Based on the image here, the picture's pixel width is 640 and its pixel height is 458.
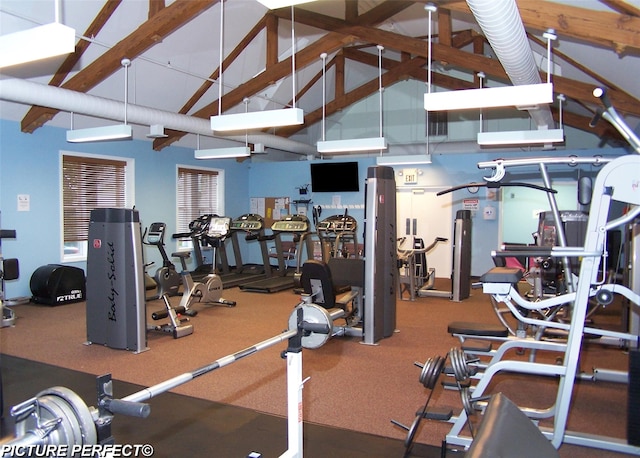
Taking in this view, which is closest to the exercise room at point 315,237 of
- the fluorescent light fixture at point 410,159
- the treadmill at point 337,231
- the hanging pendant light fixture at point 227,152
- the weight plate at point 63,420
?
the weight plate at point 63,420

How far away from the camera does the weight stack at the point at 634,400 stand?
2760 millimetres

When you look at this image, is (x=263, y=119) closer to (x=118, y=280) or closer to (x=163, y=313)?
(x=118, y=280)

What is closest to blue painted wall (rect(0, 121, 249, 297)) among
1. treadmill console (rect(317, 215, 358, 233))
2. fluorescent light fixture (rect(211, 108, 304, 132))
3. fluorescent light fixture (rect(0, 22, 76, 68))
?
fluorescent light fixture (rect(211, 108, 304, 132))

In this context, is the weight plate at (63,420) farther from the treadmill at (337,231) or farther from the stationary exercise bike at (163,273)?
the treadmill at (337,231)

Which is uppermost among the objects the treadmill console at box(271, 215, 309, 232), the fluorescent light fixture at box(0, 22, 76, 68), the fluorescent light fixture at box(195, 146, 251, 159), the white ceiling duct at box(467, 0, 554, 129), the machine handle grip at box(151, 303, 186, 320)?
the white ceiling duct at box(467, 0, 554, 129)

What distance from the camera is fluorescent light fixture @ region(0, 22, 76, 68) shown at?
3.29m

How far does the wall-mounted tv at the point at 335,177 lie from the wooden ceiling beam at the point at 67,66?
5.63 meters

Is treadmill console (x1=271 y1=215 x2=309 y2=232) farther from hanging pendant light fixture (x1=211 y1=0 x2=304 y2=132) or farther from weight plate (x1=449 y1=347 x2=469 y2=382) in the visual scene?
weight plate (x1=449 y1=347 x2=469 y2=382)

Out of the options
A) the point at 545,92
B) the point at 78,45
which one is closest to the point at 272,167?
the point at 78,45

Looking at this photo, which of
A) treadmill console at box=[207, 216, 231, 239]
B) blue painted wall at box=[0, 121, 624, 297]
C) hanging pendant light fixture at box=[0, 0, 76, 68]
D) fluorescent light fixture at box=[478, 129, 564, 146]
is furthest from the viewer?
treadmill console at box=[207, 216, 231, 239]

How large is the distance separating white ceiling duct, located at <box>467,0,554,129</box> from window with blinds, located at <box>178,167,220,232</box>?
279 inches

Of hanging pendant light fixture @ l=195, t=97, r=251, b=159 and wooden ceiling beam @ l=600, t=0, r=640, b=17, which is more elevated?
wooden ceiling beam @ l=600, t=0, r=640, b=17

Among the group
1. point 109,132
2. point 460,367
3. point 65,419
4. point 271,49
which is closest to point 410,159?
point 271,49

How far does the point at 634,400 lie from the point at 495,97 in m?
2.95
